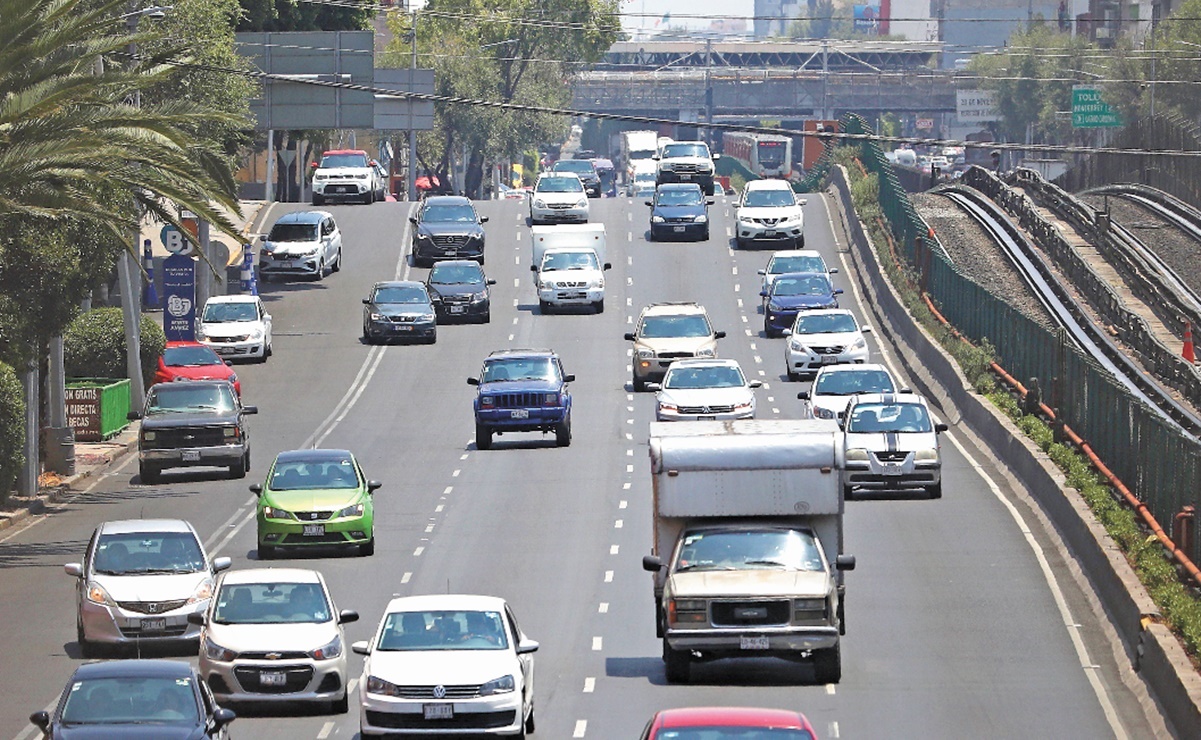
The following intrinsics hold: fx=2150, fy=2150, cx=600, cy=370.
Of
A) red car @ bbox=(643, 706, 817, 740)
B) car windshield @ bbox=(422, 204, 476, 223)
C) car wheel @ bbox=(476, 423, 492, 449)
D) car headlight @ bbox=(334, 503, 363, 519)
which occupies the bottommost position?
car wheel @ bbox=(476, 423, 492, 449)

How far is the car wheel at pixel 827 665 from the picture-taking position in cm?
2247

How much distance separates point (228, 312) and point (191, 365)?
291 inches

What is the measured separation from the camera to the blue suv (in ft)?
133

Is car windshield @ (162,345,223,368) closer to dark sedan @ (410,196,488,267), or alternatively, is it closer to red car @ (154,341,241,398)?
red car @ (154,341,241,398)

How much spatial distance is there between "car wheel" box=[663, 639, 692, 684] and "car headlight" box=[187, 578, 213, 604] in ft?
19.0

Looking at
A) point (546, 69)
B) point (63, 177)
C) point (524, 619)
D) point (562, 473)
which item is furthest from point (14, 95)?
point (546, 69)

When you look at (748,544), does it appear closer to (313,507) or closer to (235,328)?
(313,507)

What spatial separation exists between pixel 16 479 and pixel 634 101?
154m

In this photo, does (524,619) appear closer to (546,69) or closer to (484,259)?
(484,259)

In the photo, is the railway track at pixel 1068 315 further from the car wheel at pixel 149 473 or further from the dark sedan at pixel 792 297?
the car wheel at pixel 149 473

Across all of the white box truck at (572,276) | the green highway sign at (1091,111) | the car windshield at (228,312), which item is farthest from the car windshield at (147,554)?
the green highway sign at (1091,111)

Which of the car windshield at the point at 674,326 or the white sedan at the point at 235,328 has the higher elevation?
the car windshield at the point at 674,326

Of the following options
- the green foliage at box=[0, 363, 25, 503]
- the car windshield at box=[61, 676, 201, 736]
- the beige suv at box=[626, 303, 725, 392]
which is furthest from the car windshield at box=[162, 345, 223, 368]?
the car windshield at box=[61, 676, 201, 736]

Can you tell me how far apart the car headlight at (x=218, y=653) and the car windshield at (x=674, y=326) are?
26492 mm
